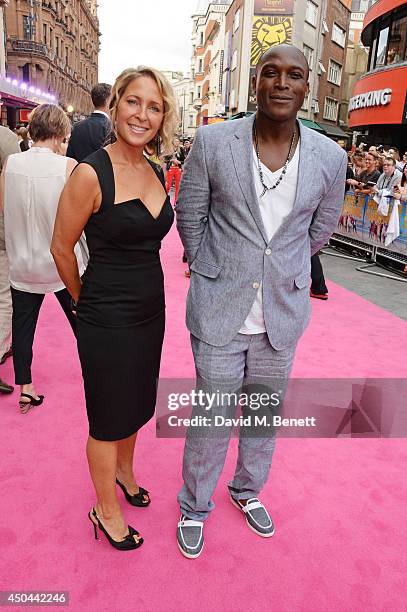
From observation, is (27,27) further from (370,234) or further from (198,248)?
(198,248)

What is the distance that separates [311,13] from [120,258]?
3719 cm

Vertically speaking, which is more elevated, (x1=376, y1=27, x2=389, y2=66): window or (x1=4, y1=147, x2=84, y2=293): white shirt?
(x1=376, y1=27, x2=389, y2=66): window

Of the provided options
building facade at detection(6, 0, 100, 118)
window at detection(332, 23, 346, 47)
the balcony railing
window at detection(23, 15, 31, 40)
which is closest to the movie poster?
window at detection(332, 23, 346, 47)

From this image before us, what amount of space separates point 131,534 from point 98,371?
0.81 metres

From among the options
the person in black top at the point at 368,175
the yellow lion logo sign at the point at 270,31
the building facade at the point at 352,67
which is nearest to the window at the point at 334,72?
the building facade at the point at 352,67

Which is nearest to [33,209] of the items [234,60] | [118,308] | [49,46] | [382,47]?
[118,308]

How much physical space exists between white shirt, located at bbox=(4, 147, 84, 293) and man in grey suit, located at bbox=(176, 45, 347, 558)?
48.8 inches

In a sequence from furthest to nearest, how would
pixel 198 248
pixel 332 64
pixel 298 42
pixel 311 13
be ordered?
1. pixel 332 64
2. pixel 311 13
3. pixel 298 42
4. pixel 198 248

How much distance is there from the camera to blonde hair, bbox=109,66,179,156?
6.20ft

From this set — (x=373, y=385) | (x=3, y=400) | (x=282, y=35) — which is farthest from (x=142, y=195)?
(x=282, y=35)

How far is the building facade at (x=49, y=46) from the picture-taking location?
48.3m

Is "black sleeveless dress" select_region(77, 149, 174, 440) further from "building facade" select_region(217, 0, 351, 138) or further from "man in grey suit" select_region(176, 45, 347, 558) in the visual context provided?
"building facade" select_region(217, 0, 351, 138)

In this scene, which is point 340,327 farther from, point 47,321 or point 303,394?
point 47,321

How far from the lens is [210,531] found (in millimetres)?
2340
